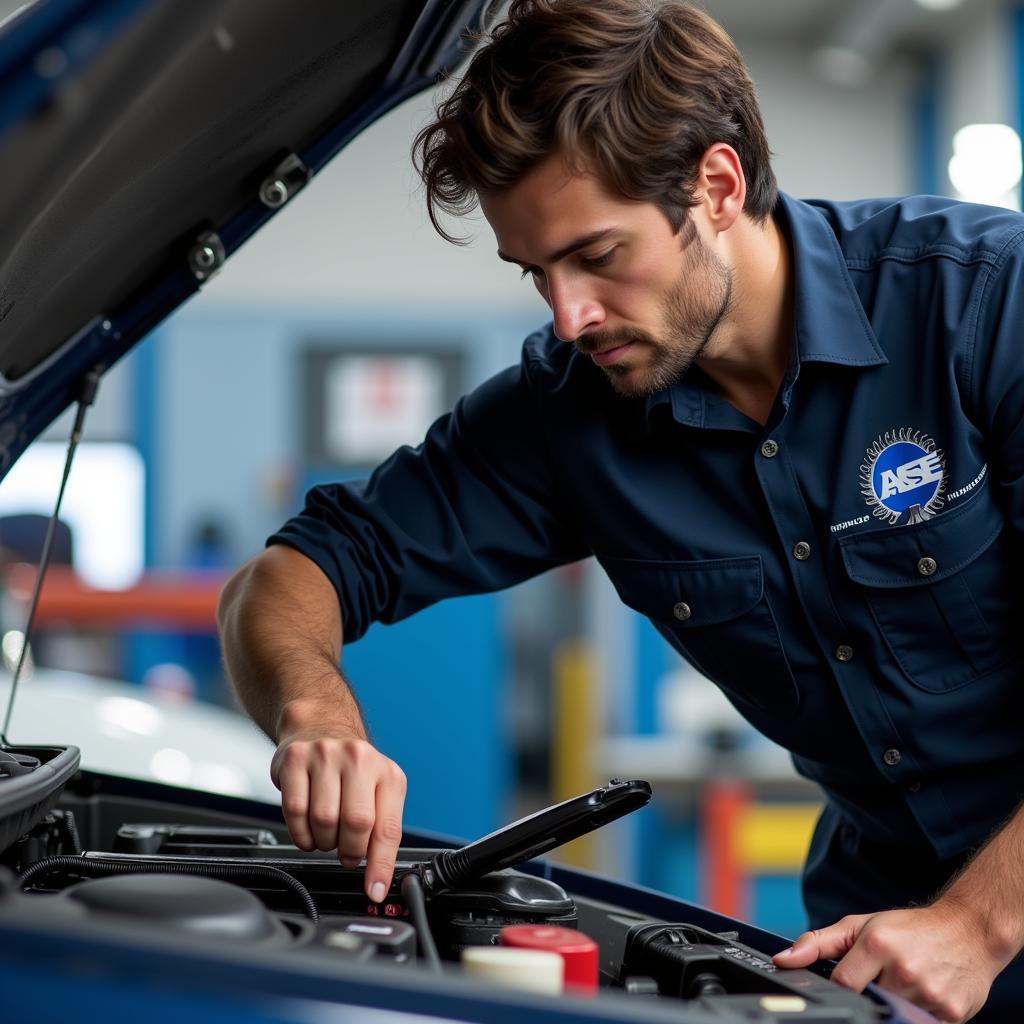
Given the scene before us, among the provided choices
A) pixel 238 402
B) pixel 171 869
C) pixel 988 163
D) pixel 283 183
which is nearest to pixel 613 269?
pixel 283 183

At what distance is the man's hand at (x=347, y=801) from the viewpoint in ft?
3.19

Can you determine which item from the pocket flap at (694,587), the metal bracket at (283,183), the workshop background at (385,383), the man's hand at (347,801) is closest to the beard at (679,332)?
the pocket flap at (694,587)

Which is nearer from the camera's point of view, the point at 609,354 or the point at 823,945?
the point at 823,945

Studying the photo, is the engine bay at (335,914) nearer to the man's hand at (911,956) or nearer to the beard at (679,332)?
the man's hand at (911,956)

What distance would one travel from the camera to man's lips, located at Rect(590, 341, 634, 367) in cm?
125

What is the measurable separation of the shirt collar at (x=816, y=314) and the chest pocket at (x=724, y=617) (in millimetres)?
155

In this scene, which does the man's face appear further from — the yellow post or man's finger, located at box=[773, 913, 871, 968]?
the yellow post

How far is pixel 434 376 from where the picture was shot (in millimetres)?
6484

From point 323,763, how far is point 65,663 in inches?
→ 210

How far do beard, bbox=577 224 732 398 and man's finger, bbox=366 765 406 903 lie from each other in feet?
1.54

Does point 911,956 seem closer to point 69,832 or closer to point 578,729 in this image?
point 69,832

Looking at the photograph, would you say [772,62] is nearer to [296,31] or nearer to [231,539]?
[231,539]

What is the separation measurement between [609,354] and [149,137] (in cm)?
47

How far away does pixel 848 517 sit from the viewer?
1.29 m
